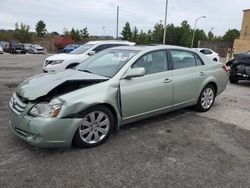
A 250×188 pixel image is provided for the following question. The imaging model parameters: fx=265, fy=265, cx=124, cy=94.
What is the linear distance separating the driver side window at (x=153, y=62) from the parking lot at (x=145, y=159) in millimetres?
1039

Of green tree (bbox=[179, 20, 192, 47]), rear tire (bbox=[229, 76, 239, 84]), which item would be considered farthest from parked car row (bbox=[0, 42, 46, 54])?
green tree (bbox=[179, 20, 192, 47])

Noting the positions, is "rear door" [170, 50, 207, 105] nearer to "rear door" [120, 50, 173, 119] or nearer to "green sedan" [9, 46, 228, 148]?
"green sedan" [9, 46, 228, 148]

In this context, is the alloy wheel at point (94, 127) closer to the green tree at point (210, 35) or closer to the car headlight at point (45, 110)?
the car headlight at point (45, 110)

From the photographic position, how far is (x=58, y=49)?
46656mm

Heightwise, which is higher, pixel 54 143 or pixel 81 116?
pixel 81 116

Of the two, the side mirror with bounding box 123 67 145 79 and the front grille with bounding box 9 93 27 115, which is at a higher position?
the side mirror with bounding box 123 67 145 79

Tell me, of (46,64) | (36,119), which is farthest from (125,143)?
(46,64)

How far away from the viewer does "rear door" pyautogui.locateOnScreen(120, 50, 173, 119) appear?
4227mm

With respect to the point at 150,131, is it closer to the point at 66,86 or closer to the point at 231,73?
Result: the point at 66,86

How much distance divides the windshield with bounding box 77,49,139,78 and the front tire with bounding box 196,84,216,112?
202cm

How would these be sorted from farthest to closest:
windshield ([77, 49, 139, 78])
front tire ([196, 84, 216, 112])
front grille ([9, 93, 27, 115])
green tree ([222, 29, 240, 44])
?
green tree ([222, 29, 240, 44])
front tire ([196, 84, 216, 112])
windshield ([77, 49, 139, 78])
front grille ([9, 93, 27, 115])

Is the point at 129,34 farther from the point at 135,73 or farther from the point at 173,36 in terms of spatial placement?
the point at 135,73

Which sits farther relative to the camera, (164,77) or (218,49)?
(218,49)

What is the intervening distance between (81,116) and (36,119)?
1.92 feet
